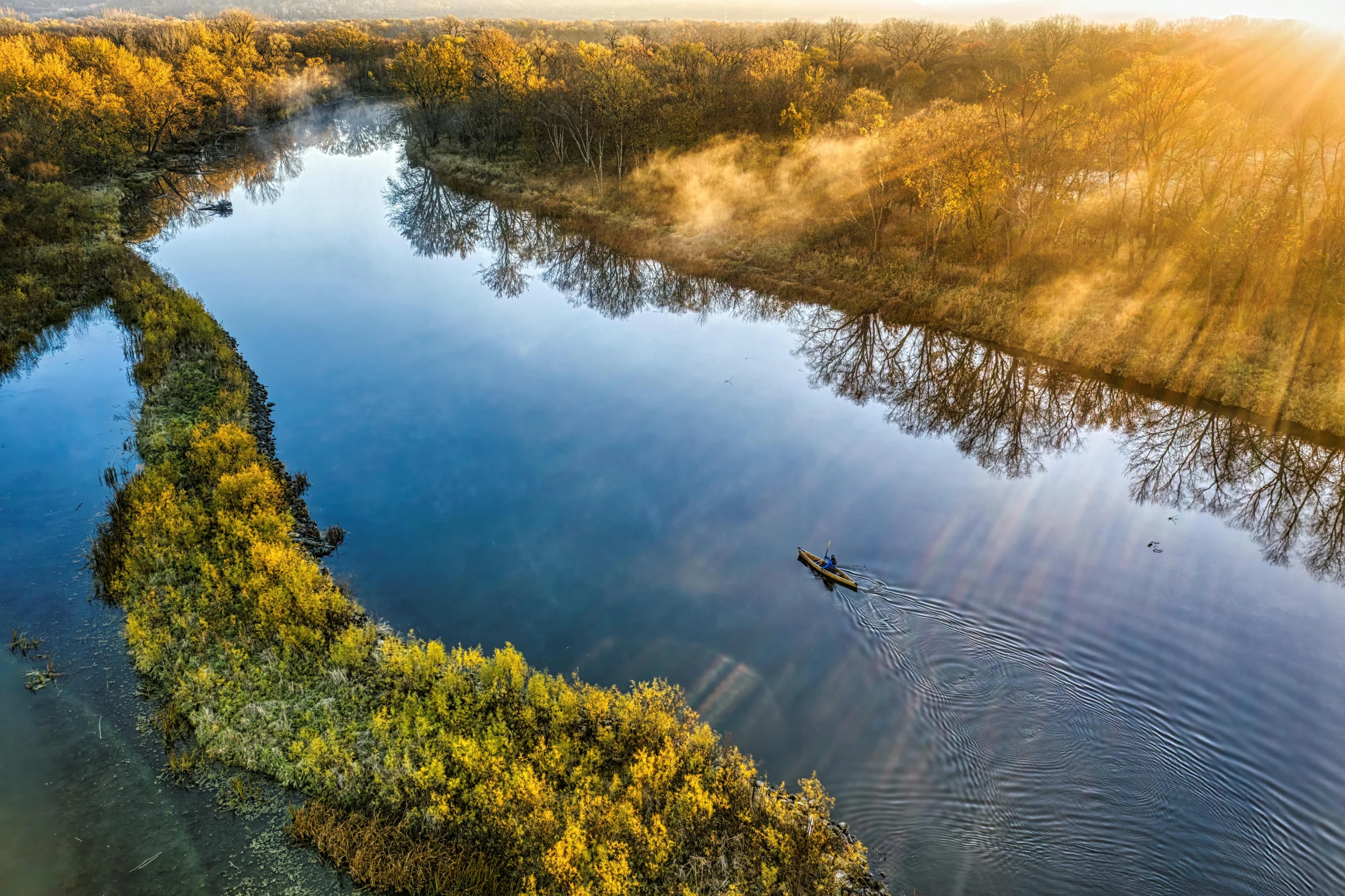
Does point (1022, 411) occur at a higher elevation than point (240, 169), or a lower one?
lower

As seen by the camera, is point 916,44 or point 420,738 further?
point 916,44

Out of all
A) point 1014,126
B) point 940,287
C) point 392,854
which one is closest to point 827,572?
point 392,854

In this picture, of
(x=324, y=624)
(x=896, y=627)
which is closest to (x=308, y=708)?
(x=324, y=624)

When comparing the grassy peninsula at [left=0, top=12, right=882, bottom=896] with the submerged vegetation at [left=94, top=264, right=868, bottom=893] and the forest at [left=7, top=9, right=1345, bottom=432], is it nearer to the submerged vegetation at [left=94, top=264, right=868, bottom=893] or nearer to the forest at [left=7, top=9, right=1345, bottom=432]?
the submerged vegetation at [left=94, top=264, right=868, bottom=893]

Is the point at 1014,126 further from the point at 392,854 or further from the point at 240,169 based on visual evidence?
the point at 240,169

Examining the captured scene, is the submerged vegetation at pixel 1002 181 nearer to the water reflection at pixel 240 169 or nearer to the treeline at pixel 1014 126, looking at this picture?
Answer: the treeline at pixel 1014 126

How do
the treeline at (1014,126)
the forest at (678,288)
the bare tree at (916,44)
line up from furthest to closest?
the bare tree at (916,44), the treeline at (1014,126), the forest at (678,288)

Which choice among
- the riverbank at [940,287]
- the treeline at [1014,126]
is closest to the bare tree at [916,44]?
the treeline at [1014,126]
